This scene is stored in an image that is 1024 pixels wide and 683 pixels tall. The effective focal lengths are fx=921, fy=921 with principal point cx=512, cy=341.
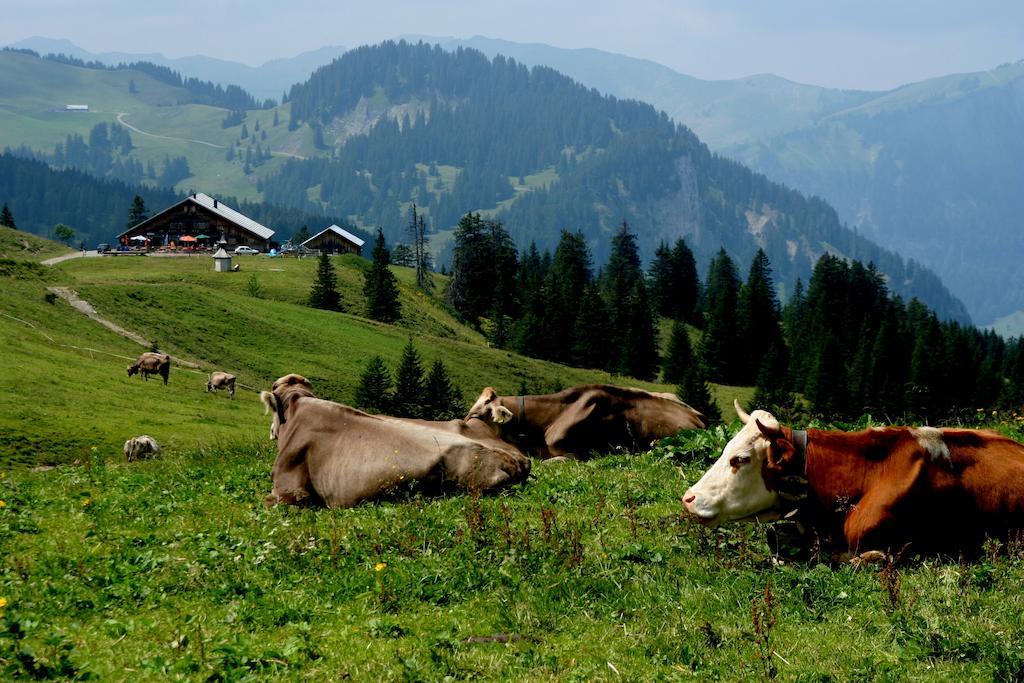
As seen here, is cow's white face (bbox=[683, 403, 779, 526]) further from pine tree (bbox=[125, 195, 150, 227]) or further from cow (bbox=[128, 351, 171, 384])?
pine tree (bbox=[125, 195, 150, 227])

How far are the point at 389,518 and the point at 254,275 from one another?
93.5m

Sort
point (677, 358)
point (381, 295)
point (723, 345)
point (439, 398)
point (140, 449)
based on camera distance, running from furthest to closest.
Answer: point (723, 345)
point (677, 358)
point (381, 295)
point (439, 398)
point (140, 449)

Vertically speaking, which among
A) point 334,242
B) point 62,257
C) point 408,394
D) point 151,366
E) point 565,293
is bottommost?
point 408,394

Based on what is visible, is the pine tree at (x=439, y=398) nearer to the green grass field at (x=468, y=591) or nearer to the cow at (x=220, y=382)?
the cow at (x=220, y=382)

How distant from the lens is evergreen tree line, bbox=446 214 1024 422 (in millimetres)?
124000

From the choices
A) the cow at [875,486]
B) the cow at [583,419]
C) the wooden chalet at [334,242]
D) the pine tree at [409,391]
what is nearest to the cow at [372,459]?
the cow at [875,486]

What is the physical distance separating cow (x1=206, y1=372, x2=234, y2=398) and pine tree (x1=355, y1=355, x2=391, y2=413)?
15.3 meters

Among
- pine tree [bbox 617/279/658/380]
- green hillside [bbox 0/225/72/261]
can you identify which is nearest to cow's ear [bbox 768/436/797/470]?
green hillside [bbox 0/225/72/261]

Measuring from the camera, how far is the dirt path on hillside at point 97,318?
60500mm

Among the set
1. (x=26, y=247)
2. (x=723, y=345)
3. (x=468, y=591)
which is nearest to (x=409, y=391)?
(x=26, y=247)

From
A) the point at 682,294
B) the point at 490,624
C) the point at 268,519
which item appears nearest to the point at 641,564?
the point at 490,624

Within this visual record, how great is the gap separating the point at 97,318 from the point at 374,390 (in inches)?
775

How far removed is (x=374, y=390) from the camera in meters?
68.4

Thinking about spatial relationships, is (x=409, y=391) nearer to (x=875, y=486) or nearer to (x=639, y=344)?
(x=875, y=486)
